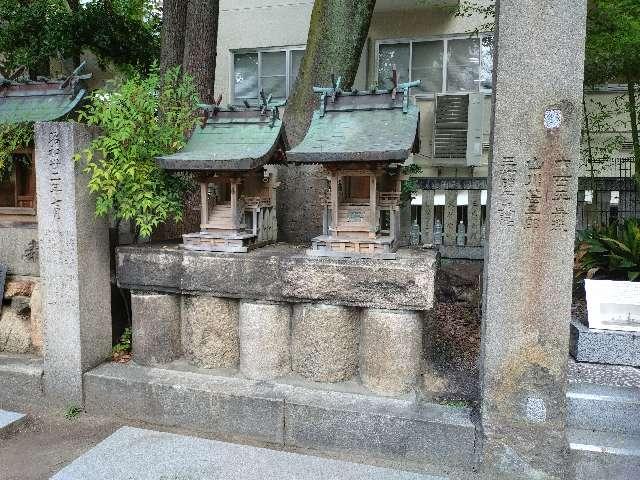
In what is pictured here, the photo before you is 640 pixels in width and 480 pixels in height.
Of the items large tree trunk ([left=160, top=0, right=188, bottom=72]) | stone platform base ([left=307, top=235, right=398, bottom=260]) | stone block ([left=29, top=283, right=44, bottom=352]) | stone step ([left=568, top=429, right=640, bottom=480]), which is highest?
large tree trunk ([left=160, top=0, right=188, bottom=72])

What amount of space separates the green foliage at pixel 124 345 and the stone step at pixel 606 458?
4040 mm

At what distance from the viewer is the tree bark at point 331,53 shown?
5.98 meters

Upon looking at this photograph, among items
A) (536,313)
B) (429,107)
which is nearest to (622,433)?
(536,313)

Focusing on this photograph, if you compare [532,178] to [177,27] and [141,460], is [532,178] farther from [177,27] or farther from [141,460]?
[177,27]

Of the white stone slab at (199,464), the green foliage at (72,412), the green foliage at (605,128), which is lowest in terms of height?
the green foliage at (72,412)

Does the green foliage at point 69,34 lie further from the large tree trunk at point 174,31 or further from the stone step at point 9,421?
the stone step at point 9,421

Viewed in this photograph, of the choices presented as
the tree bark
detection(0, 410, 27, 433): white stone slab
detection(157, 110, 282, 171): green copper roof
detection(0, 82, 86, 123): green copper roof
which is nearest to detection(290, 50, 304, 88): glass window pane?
the tree bark

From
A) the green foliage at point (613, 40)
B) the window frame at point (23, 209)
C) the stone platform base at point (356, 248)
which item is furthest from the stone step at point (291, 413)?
the green foliage at point (613, 40)

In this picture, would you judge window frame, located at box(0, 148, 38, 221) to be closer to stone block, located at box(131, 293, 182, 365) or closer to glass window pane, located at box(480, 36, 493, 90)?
stone block, located at box(131, 293, 182, 365)

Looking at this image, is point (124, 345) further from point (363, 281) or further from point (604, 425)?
point (604, 425)

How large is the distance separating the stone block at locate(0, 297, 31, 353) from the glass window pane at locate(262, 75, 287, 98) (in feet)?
30.5

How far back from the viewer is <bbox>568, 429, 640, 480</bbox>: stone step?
132 inches

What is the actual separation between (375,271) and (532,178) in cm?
132

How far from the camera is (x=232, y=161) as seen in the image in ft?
13.0
